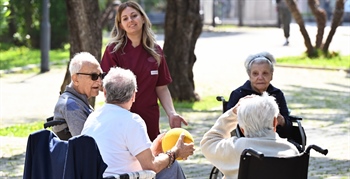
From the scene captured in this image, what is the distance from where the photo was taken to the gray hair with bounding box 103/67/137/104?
227 inches

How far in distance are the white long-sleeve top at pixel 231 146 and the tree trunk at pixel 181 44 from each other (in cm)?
987

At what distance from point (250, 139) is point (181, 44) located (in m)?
10.5

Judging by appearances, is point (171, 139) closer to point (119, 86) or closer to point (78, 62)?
point (119, 86)

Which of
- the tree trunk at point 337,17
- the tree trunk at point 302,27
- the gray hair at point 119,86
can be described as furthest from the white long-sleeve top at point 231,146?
the tree trunk at point 302,27

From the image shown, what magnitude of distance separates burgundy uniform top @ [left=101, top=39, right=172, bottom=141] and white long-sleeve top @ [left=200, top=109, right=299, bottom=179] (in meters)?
1.60

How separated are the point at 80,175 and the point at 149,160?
21.0 inches

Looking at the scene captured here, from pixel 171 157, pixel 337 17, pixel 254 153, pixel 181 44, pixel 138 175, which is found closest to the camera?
pixel 254 153

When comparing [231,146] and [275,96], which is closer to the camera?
[231,146]

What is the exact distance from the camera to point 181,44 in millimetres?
15945

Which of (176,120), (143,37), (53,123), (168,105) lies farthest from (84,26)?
(53,123)

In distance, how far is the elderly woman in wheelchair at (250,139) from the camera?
17.9ft

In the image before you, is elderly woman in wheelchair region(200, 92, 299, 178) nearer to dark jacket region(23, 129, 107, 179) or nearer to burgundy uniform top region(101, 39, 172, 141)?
dark jacket region(23, 129, 107, 179)

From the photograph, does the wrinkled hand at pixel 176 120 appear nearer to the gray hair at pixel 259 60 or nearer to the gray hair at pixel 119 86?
the gray hair at pixel 259 60

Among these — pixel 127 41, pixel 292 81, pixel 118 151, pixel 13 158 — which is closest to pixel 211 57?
pixel 292 81
